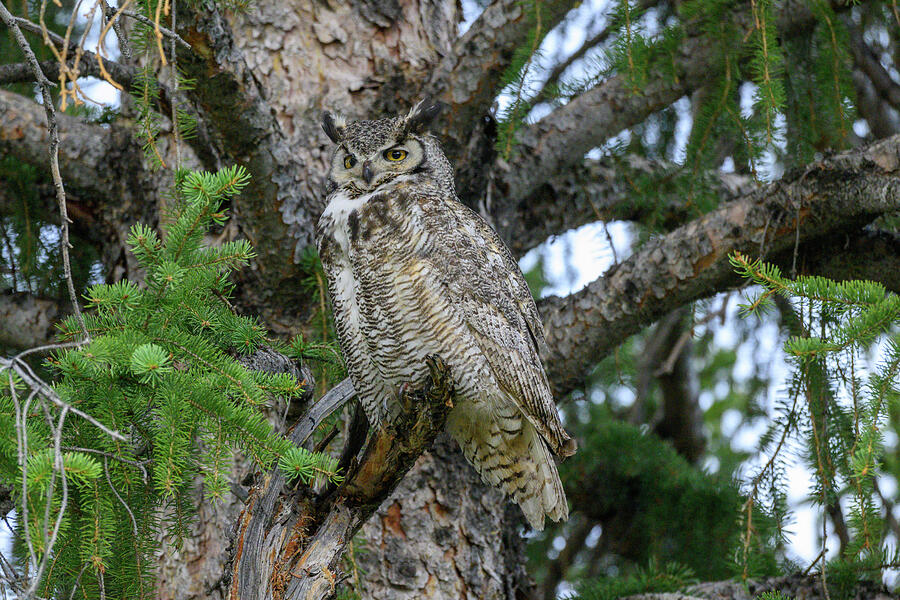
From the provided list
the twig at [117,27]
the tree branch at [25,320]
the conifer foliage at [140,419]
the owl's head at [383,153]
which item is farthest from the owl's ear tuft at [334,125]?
the tree branch at [25,320]

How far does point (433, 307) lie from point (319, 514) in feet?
2.08

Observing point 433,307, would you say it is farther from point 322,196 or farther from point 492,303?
point 322,196

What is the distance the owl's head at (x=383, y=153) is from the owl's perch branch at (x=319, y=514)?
31.8 inches

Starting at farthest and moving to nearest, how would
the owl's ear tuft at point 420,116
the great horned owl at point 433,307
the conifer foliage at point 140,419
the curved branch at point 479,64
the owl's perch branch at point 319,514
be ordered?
1. the curved branch at point 479,64
2. the owl's ear tuft at point 420,116
3. the great horned owl at point 433,307
4. the owl's perch branch at point 319,514
5. the conifer foliage at point 140,419

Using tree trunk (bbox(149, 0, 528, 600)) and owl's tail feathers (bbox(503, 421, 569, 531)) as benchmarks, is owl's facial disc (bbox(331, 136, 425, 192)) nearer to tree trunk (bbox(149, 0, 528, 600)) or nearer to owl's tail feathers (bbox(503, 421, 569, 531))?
tree trunk (bbox(149, 0, 528, 600))

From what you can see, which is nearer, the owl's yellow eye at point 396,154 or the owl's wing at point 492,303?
the owl's wing at point 492,303

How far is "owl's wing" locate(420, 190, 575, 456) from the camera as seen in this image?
2365mm

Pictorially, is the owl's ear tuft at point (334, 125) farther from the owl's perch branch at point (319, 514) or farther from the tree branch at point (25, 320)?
the tree branch at point (25, 320)

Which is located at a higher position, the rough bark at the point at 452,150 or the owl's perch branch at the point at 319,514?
the rough bark at the point at 452,150

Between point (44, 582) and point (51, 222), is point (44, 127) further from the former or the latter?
point (44, 582)

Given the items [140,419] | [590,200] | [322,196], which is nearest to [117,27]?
[140,419]

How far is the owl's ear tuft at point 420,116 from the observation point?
8.83 feet

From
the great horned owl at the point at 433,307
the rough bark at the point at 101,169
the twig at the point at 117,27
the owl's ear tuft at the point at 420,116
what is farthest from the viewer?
the rough bark at the point at 101,169

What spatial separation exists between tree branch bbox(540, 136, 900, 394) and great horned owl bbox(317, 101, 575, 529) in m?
0.40
